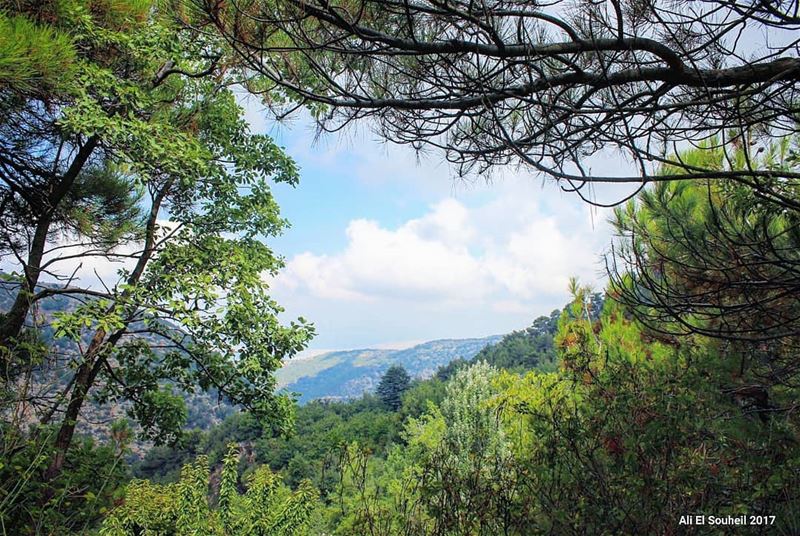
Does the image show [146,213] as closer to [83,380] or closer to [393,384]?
[83,380]

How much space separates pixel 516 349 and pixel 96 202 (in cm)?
2724

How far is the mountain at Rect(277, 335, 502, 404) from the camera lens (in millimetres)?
94812

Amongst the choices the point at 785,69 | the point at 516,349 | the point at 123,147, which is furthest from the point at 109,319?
the point at 516,349

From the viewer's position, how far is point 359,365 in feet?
387

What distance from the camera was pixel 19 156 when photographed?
187 inches

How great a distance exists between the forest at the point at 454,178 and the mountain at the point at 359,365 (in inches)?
3284

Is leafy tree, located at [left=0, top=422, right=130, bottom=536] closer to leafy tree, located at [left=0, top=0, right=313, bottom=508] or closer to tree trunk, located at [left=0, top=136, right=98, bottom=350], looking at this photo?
leafy tree, located at [left=0, top=0, right=313, bottom=508]

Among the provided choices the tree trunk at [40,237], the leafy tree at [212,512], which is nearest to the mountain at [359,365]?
the tree trunk at [40,237]

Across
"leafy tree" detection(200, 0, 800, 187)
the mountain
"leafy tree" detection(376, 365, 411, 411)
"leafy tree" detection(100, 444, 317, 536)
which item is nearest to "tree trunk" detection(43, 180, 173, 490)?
"leafy tree" detection(100, 444, 317, 536)

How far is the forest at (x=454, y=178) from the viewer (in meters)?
1.83

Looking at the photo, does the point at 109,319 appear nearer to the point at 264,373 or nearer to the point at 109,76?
the point at 264,373

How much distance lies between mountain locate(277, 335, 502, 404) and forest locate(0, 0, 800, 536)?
83402mm

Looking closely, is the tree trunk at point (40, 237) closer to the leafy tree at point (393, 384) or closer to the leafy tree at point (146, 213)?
the leafy tree at point (146, 213)

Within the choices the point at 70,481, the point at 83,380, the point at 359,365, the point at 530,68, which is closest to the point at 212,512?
the point at 70,481
